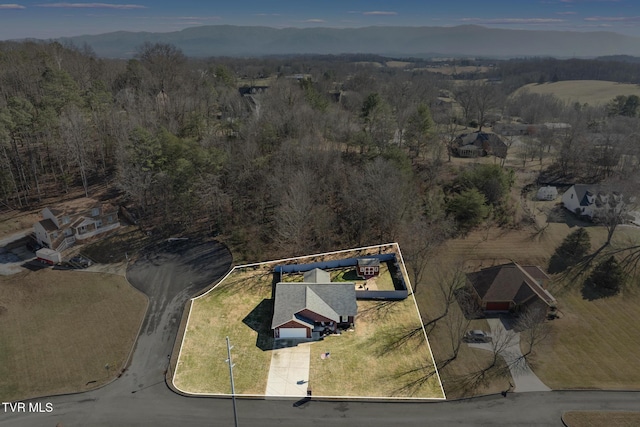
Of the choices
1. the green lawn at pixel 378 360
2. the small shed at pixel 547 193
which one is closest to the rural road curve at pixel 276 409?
the green lawn at pixel 378 360

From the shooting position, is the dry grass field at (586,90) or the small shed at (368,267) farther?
the dry grass field at (586,90)

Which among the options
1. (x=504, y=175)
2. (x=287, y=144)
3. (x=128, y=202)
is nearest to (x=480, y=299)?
(x=504, y=175)

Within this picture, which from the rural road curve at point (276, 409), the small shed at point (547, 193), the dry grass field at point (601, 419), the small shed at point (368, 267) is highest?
the small shed at point (547, 193)

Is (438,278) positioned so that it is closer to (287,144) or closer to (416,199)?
(416,199)

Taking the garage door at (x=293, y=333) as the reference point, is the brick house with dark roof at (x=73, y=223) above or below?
above

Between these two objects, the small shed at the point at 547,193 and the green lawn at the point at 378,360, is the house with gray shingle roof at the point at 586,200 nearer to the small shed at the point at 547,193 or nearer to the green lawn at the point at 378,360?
the small shed at the point at 547,193
